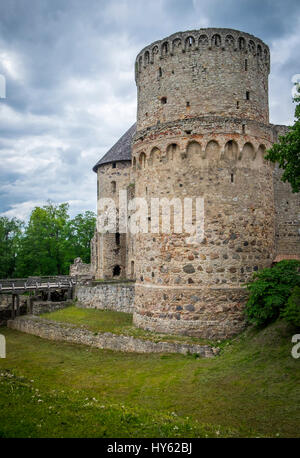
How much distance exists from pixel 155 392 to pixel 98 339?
20.4 ft

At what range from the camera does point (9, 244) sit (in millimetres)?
44719

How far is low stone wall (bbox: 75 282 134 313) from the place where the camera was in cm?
2177

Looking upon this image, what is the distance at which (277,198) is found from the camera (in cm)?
2164

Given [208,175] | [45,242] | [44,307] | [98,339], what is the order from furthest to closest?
[45,242] → [44,307] → [98,339] → [208,175]

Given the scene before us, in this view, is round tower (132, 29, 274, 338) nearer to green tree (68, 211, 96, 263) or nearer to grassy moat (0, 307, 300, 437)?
grassy moat (0, 307, 300, 437)

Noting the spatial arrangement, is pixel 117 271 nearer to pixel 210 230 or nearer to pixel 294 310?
pixel 210 230

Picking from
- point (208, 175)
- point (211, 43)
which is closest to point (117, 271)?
point (208, 175)

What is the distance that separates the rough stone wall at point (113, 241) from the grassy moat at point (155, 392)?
15656mm

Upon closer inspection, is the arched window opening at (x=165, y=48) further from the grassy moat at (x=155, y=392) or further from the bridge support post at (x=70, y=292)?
the bridge support post at (x=70, y=292)

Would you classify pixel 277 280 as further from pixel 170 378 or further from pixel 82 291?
pixel 82 291

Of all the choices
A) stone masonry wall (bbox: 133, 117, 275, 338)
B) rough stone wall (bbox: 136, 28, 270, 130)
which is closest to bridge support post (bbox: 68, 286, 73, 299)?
stone masonry wall (bbox: 133, 117, 275, 338)

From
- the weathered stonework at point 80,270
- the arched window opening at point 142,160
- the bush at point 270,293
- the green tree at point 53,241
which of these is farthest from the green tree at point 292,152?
the green tree at point 53,241

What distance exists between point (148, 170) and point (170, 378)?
Result: 8.78 m
